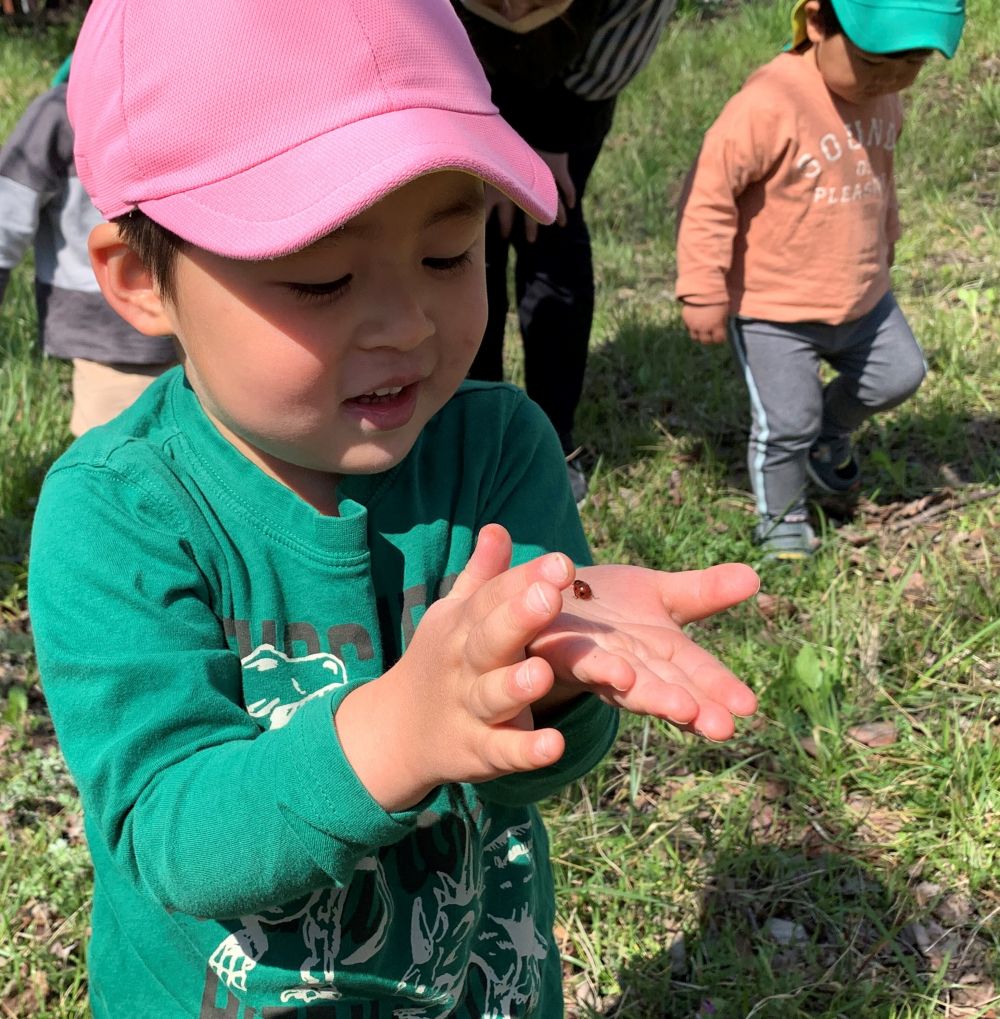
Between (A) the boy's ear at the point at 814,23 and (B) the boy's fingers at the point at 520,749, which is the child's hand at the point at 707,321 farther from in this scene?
(B) the boy's fingers at the point at 520,749

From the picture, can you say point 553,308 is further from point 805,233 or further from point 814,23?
point 814,23

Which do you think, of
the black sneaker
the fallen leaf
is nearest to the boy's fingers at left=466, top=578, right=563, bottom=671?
the fallen leaf

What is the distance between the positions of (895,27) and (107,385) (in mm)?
2248

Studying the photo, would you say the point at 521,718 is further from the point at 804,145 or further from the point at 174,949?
the point at 804,145

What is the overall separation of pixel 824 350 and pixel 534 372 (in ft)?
2.92

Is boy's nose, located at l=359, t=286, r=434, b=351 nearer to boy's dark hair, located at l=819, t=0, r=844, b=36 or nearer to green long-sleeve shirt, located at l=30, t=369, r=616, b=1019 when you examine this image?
green long-sleeve shirt, located at l=30, t=369, r=616, b=1019

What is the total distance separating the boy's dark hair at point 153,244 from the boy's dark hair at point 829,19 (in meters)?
2.54

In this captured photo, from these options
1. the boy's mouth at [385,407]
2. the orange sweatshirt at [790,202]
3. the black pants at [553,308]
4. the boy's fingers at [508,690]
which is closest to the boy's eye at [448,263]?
the boy's mouth at [385,407]

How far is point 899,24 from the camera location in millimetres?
3061

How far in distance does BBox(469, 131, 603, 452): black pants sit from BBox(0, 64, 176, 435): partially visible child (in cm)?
99

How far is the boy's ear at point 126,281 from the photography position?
4.18 feet

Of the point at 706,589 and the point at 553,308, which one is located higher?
the point at 706,589

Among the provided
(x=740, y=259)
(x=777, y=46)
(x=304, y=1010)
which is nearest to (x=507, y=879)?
(x=304, y=1010)

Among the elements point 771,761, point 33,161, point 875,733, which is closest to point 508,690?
point 771,761
